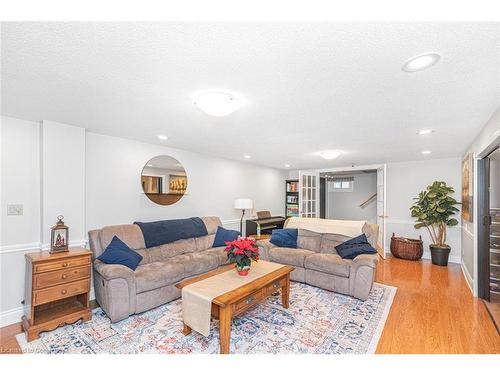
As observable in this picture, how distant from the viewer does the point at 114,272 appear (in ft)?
8.04

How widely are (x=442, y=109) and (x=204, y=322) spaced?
2.87 m

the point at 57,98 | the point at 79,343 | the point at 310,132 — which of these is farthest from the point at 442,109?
the point at 79,343

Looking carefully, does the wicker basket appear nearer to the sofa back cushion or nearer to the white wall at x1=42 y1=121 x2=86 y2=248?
the sofa back cushion

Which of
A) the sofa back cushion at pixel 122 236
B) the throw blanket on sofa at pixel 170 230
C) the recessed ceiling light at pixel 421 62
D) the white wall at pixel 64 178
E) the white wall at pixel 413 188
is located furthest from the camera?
the white wall at pixel 413 188

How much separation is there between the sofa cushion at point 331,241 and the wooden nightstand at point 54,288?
3286 millimetres

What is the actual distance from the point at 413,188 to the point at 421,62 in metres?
4.90

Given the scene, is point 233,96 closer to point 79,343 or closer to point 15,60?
point 15,60

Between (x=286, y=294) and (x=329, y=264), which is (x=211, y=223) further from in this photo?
(x=329, y=264)

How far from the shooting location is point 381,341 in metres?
2.14

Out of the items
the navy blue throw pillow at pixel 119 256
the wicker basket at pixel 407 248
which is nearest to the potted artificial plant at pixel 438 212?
the wicker basket at pixel 407 248

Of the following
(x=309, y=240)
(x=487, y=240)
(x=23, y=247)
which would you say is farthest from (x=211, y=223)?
(x=487, y=240)

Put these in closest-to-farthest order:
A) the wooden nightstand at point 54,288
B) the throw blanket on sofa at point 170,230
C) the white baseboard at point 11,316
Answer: the wooden nightstand at point 54,288 < the white baseboard at point 11,316 < the throw blanket on sofa at point 170,230

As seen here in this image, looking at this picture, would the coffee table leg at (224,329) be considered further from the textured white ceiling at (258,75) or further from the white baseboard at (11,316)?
the white baseboard at (11,316)

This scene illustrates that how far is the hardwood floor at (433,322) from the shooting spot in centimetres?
206
